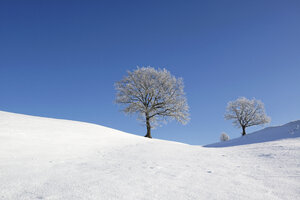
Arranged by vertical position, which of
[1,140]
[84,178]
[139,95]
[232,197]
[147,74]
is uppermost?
[147,74]

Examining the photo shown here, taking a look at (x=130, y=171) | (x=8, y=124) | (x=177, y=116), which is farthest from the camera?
(x=177, y=116)

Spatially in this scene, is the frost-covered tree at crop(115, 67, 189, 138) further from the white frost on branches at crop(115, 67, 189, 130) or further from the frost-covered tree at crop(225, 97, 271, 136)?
the frost-covered tree at crop(225, 97, 271, 136)

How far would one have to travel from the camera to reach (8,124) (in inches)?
272

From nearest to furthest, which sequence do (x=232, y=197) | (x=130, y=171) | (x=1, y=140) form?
(x=232, y=197) < (x=130, y=171) < (x=1, y=140)

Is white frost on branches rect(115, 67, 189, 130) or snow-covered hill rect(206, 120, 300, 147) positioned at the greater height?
white frost on branches rect(115, 67, 189, 130)

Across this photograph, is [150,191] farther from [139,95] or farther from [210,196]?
[139,95]

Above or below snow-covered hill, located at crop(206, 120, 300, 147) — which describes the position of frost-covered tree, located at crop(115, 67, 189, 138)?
above

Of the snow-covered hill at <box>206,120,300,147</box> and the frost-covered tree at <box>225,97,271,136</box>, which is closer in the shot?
the snow-covered hill at <box>206,120,300,147</box>

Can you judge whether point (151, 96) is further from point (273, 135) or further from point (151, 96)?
point (273, 135)

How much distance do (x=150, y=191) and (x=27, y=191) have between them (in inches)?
63.9

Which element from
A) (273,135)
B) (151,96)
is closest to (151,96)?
(151,96)

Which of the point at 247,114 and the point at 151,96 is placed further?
the point at 247,114

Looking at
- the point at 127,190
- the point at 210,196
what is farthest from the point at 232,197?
the point at 127,190

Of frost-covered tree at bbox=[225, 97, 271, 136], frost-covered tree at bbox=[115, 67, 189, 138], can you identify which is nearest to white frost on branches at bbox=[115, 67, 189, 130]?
frost-covered tree at bbox=[115, 67, 189, 138]
